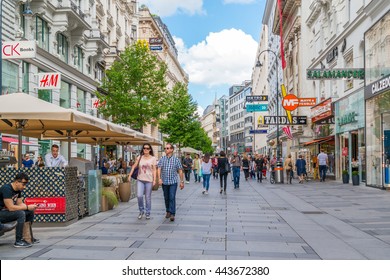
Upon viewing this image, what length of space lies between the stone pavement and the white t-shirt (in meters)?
0.98

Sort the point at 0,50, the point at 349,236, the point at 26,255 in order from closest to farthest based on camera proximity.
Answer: the point at 26,255 → the point at 349,236 → the point at 0,50

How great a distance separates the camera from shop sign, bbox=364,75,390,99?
19102mm

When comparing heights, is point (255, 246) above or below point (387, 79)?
below

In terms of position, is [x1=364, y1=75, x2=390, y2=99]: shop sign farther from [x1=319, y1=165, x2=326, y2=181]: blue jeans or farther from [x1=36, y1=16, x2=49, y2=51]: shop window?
[x1=36, y1=16, x2=49, y2=51]: shop window

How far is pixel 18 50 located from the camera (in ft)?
52.5

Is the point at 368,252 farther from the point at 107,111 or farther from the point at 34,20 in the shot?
the point at 107,111

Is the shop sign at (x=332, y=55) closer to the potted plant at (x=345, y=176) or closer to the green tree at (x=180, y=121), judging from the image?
the potted plant at (x=345, y=176)

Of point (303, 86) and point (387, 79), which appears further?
point (303, 86)

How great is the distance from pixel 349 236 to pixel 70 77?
87.0 feet

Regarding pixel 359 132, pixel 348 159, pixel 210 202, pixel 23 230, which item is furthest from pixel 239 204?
pixel 348 159

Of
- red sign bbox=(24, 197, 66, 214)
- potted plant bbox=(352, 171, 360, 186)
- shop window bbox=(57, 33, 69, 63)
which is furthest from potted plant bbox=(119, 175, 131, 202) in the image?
shop window bbox=(57, 33, 69, 63)

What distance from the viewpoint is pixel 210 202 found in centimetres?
1636

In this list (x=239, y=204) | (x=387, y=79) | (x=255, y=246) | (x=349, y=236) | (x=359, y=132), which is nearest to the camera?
(x=255, y=246)

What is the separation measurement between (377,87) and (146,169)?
1238cm
